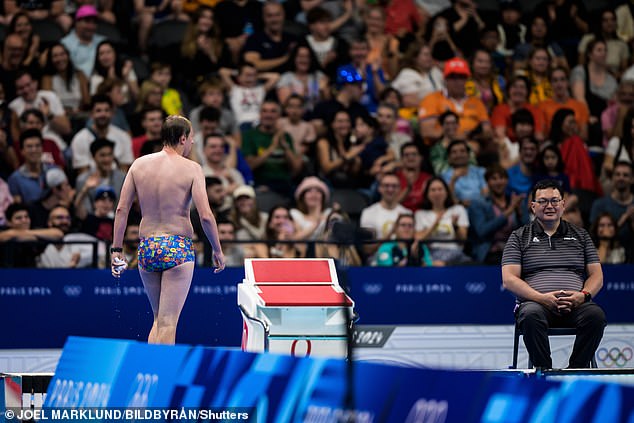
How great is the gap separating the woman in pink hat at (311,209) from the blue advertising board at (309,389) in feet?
20.7

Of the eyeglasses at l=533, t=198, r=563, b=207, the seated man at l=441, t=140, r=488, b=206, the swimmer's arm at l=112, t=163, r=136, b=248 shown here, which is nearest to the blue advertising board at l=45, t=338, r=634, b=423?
the swimmer's arm at l=112, t=163, r=136, b=248

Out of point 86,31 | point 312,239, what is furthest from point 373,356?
point 86,31

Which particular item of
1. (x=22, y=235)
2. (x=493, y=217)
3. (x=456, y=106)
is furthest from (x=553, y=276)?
(x=22, y=235)

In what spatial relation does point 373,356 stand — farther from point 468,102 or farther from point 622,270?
point 468,102

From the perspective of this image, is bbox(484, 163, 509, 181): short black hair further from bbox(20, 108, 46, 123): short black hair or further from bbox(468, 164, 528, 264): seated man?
bbox(20, 108, 46, 123): short black hair

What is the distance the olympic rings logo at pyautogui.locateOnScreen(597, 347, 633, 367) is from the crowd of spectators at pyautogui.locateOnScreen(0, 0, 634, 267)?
4.00ft

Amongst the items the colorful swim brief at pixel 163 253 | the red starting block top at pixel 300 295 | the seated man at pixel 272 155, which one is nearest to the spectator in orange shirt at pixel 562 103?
the seated man at pixel 272 155

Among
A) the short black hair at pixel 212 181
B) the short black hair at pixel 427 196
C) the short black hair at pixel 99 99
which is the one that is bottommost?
the short black hair at pixel 427 196

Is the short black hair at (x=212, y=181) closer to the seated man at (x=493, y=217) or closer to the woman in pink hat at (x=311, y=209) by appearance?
the woman in pink hat at (x=311, y=209)

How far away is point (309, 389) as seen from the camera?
4398 millimetres

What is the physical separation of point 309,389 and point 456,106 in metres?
9.42

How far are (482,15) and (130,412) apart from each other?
1075 centimetres

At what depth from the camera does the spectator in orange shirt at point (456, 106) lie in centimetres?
1327

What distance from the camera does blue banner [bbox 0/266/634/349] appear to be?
11.0 metres
